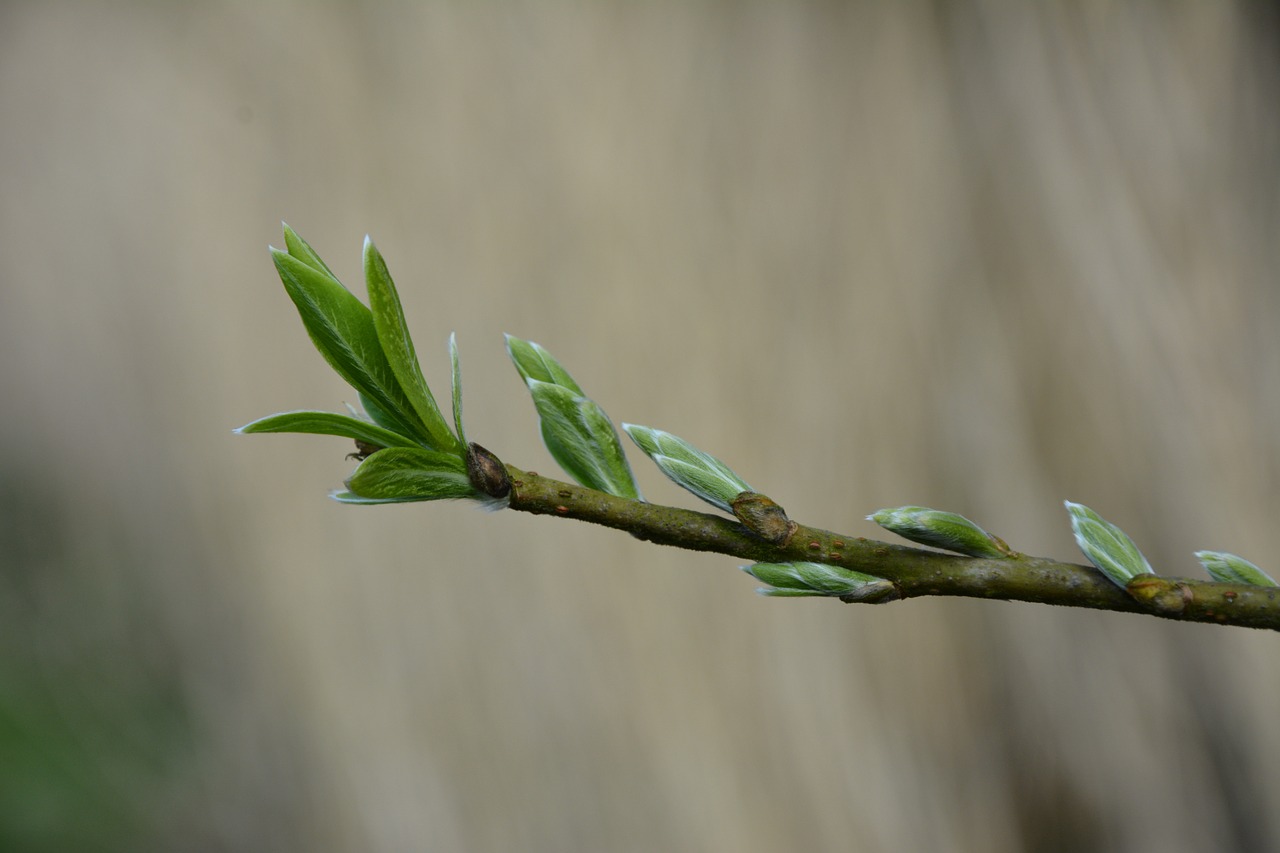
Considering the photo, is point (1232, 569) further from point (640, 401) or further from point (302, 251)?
point (640, 401)

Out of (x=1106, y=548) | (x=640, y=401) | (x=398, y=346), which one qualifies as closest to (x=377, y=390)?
(x=398, y=346)

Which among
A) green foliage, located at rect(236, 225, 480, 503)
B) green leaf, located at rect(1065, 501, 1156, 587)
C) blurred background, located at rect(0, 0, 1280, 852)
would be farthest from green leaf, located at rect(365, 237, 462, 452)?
blurred background, located at rect(0, 0, 1280, 852)

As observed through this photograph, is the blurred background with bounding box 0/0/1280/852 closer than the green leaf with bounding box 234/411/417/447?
No

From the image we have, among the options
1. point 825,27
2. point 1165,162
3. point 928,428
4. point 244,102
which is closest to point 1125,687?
point 928,428

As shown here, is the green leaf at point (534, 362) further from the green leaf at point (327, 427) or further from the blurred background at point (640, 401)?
the blurred background at point (640, 401)

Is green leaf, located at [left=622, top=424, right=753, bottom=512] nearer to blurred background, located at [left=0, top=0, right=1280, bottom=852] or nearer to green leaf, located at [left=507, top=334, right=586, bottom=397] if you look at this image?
green leaf, located at [left=507, top=334, right=586, bottom=397]

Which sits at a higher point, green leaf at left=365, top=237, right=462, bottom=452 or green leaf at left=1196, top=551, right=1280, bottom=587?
green leaf at left=365, top=237, right=462, bottom=452

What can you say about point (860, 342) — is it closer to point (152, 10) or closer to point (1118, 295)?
point (1118, 295)
